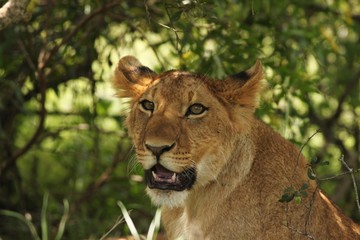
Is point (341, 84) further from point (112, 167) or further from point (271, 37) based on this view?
point (112, 167)

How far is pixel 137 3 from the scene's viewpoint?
6.90 m

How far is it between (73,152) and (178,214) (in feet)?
8.89

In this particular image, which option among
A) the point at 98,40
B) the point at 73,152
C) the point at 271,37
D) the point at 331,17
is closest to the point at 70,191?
the point at 73,152

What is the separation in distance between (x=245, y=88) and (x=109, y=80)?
1060mm

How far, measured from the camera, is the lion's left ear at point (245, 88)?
4.83 m

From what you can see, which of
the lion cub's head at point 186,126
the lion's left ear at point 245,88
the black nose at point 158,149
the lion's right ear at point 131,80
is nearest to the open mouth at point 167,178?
the lion cub's head at point 186,126

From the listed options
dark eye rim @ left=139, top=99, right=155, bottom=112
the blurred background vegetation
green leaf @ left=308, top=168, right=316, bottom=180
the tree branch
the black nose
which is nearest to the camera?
green leaf @ left=308, top=168, right=316, bottom=180

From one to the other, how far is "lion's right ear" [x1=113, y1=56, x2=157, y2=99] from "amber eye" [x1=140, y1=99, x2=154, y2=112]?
0.18 metres

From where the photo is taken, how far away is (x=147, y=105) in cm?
482

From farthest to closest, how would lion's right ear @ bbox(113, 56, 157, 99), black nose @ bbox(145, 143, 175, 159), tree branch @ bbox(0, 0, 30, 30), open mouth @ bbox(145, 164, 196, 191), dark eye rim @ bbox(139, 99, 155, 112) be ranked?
1. lion's right ear @ bbox(113, 56, 157, 99)
2. dark eye rim @ bbox(139, 99, 155, 112)
3. tree branch @ bbox(0, 0, 30, 30)
4. open mouth @ bbox(145, 164, 196, 191)
5. black nose @ bbox(145, 143, 175, 159)

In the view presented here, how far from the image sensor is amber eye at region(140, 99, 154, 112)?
4.80 meters

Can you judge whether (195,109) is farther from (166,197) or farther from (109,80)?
(109,80)

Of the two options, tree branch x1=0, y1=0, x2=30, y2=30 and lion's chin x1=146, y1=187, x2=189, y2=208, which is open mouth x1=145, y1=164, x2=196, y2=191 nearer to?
lion's chin x1=146, y1=187, x2=189, y2=208

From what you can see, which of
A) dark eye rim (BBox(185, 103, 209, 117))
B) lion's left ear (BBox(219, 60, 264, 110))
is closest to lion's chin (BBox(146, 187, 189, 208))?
dark eye rim (BBox(185, 103, 209, 117))
